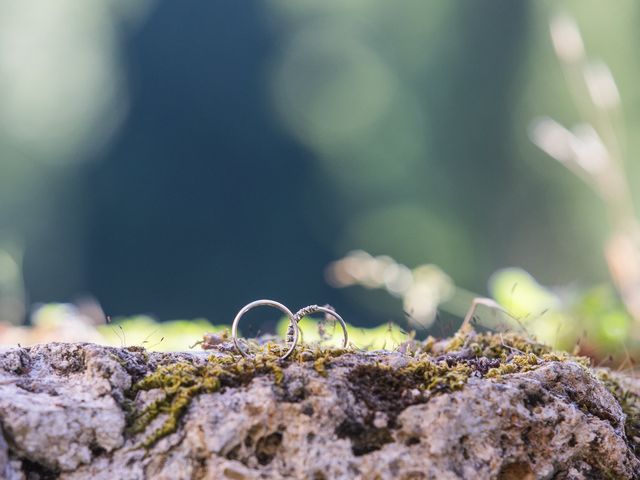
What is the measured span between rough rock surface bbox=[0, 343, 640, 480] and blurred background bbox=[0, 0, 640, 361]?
8998 mm

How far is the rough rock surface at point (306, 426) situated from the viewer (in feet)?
3.90

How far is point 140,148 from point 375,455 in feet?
37.2

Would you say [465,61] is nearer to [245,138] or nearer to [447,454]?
[245,138]

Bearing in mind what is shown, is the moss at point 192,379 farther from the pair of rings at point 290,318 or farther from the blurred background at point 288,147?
the blurred background at point 288,147

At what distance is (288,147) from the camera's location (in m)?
12.4

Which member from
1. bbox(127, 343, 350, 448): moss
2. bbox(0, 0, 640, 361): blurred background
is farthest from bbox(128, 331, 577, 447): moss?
bbox(0, 0, 640, 361): blurred background

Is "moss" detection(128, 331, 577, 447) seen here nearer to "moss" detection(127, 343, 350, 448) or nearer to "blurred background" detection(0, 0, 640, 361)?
"moss" detection(127, 343, 350, 448)

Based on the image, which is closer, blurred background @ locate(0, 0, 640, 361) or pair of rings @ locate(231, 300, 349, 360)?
pair of rings @ locate(231, 300, 349, 360)

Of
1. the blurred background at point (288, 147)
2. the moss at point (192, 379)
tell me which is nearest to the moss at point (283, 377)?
the moss at point (192, 379)

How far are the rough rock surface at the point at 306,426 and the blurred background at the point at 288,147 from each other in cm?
900

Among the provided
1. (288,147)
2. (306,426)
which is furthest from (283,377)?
(288,147)

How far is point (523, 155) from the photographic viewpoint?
41.7 ft

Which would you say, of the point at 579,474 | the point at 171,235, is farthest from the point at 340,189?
the point at 579,474

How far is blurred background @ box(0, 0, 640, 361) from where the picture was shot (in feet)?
37.3
